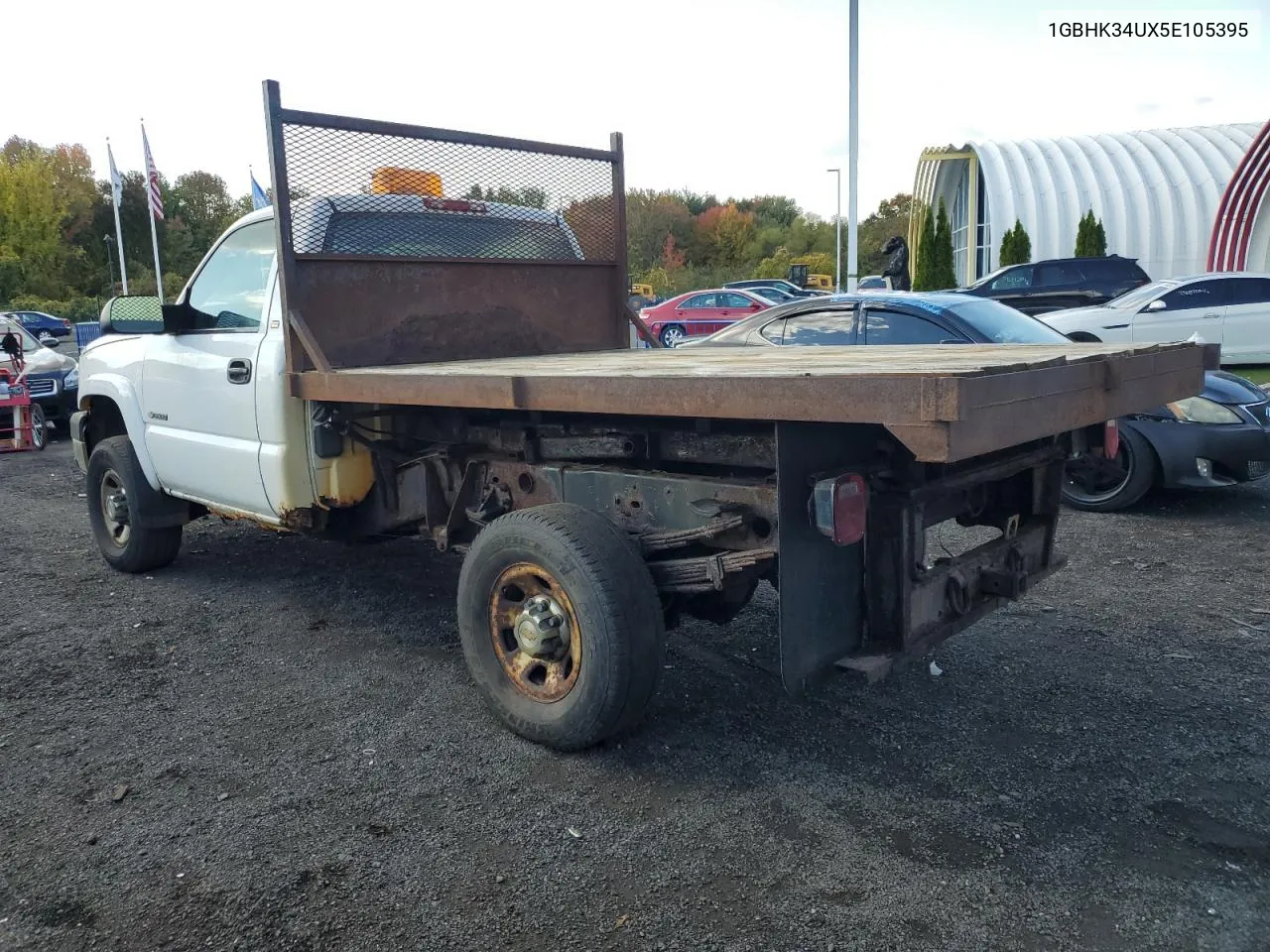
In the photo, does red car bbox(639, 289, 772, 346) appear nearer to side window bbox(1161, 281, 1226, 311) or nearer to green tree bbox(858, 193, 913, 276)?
side window bbox(1161, 281, 1226, 311)

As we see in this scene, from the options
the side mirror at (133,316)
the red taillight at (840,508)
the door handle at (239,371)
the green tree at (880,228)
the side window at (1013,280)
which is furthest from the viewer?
the green tree at (880,228)

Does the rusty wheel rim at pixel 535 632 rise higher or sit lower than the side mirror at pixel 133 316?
lower

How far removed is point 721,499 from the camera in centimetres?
334

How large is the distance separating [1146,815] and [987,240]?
32.6 metres

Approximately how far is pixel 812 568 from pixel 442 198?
304 cm

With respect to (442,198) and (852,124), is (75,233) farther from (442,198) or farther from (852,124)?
(442,198)

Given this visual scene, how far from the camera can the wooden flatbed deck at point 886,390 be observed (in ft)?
8.07

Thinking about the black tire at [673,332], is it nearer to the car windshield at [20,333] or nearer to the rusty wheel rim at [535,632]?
the car windshield at [20,333]

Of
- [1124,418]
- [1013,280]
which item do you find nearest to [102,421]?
[1124,418]

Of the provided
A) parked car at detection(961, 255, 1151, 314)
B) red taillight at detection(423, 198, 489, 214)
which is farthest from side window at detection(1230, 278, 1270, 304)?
red taillight at detection(423, 198, 489, 214)

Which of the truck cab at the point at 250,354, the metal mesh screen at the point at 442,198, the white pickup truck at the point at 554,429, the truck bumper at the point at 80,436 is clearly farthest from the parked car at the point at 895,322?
the truck bumper at the point at 80,436

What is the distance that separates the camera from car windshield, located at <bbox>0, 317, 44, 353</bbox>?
1262cm

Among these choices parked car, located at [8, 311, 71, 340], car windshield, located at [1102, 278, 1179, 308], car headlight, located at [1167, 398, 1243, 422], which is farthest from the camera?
parked car, located at [8, 311, 71, 340]

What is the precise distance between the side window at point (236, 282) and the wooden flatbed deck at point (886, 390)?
3.91 ft
